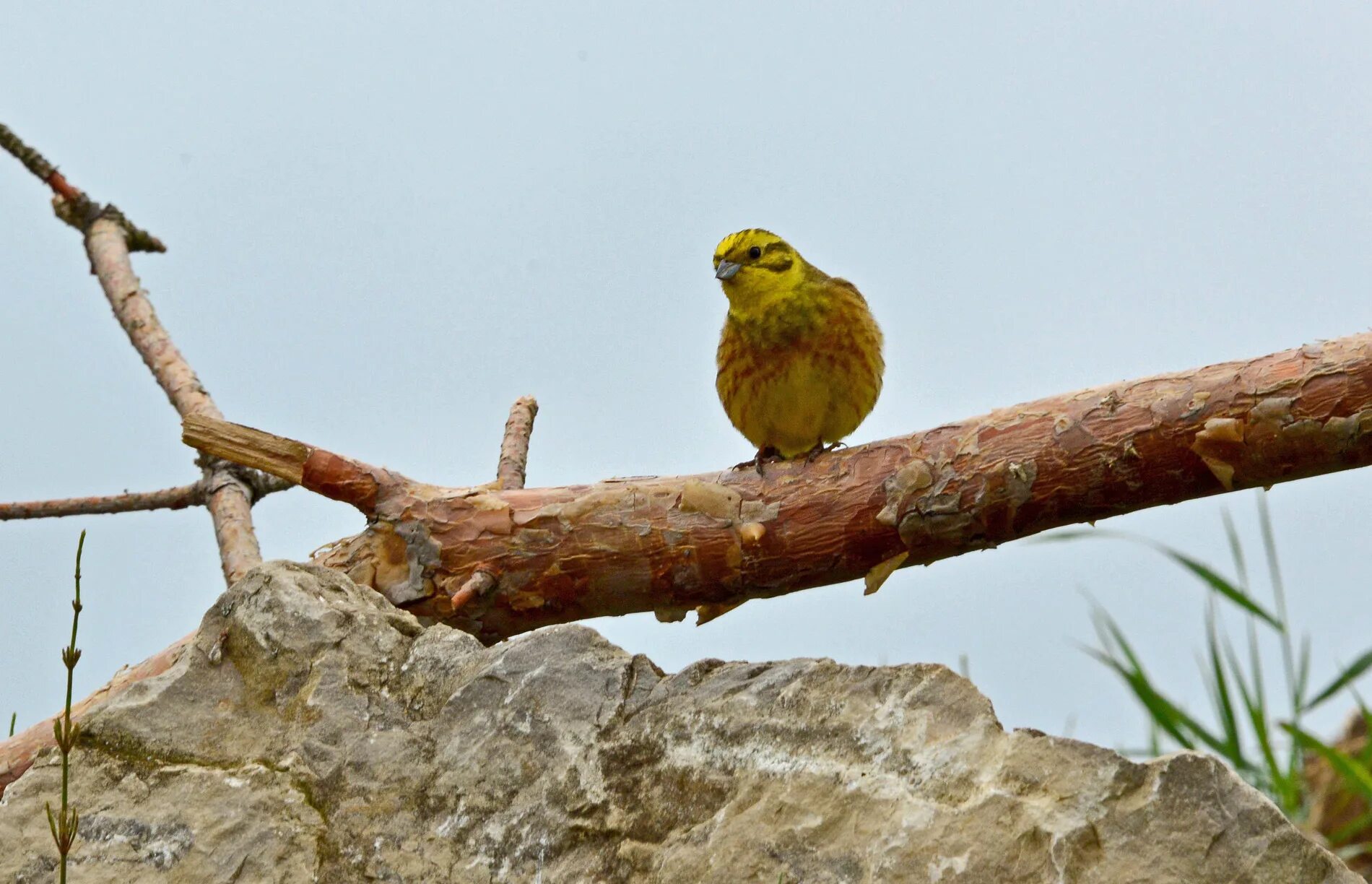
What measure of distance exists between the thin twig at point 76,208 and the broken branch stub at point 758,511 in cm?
227

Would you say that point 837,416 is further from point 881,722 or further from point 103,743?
point 103,743

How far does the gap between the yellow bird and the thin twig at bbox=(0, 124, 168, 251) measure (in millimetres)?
2432

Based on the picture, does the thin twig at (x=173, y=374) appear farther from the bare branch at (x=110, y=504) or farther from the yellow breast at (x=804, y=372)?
the yellow breast at (x=804, y=372)

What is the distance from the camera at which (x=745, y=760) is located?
2818 mm

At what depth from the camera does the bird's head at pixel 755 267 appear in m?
5.12

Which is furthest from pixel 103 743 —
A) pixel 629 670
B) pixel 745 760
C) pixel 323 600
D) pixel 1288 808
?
pixel 1288 808

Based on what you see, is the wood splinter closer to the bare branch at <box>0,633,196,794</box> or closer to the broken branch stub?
the broken branch stub

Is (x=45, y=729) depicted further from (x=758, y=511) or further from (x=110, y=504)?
(x=758, y=511)

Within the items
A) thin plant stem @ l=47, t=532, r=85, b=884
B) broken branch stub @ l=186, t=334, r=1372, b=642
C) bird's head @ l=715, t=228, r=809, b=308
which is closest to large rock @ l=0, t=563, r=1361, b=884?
thin plant stem @ l=47, t=532, r=85, b=884

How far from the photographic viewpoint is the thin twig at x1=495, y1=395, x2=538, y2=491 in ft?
15.2

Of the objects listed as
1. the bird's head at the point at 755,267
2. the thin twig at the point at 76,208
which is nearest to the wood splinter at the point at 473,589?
the bird's head at the point at 755,267

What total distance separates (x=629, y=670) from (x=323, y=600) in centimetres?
71

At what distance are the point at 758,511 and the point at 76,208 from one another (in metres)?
3.31

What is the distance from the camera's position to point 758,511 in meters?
4.14
